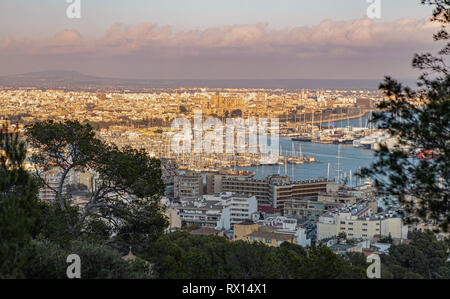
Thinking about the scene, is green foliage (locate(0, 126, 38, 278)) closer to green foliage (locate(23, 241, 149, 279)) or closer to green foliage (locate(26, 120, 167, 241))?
green foliage (locate(23, 241, 149, 279))

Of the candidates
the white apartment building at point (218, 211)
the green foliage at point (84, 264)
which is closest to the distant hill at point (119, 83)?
the white apartment building at point (218, 211)

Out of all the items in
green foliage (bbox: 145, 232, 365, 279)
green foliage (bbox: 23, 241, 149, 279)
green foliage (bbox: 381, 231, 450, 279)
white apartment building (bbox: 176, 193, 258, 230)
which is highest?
green foliage (bbox: 23, 241, 149, 279)

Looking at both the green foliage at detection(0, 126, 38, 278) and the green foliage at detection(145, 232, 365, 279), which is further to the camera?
the green foliage at detection(145, 232, 365, 279)

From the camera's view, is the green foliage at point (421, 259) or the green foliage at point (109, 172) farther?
the green foliage at point (421, 259)

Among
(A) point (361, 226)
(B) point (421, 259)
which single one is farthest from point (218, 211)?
(B) point (421, 259)

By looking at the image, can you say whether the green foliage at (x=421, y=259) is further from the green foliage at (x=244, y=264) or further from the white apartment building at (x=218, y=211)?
the white apartment building at (x=218, y=211)

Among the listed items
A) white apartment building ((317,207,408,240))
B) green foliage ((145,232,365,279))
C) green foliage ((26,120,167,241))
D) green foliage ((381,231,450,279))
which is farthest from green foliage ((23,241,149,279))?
white apartment building ((317,207,408,240))
